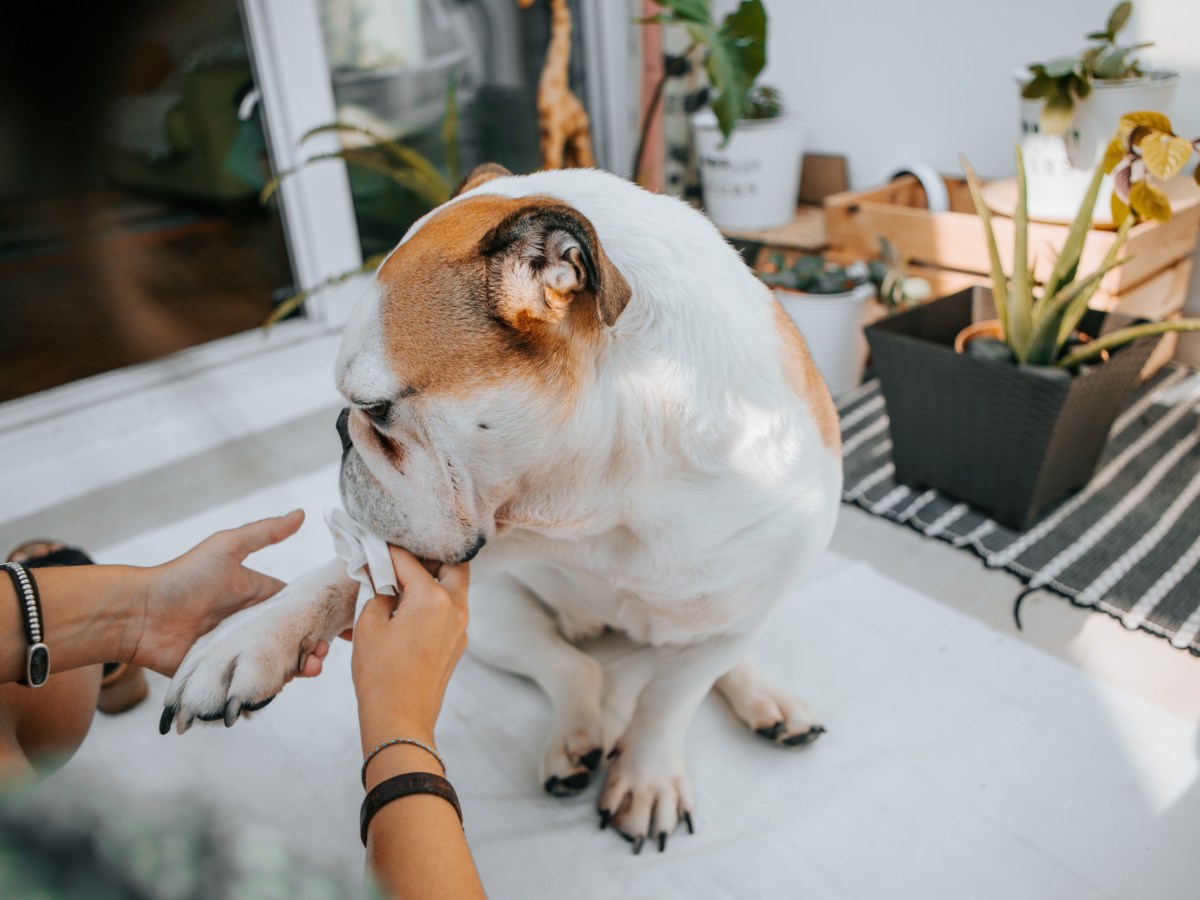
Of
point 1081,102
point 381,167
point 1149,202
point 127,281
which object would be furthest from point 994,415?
point 127,281

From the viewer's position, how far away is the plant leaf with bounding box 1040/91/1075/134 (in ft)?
5.52

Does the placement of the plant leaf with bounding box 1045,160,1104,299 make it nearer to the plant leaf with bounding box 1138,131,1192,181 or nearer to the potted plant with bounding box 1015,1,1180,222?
the plant leaf with bounding box 1138,131,1192,181

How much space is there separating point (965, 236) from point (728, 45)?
785 millimetres

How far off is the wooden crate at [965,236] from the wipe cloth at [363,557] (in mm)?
1450

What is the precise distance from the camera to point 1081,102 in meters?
1.74

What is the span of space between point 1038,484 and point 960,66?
58.3 inches

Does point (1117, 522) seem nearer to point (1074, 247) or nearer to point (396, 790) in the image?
point (1074, 247)

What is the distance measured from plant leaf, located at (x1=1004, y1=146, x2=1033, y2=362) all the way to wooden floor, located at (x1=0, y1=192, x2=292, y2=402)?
81.6 inches

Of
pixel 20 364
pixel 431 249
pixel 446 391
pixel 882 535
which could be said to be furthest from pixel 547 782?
pixel 20 364

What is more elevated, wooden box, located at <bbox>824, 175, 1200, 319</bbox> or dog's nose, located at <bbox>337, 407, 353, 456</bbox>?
dog's nose, located at <bbox>337, 407, 353, 456</bbox>

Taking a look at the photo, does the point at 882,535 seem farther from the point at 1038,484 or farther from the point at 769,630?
the point at 769,630


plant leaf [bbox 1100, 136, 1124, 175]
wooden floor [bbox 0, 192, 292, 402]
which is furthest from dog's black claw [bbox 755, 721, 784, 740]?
wooden floor [bbox 0, 192, 292, 402]

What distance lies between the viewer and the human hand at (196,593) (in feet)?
3.10

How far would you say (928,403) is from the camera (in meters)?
1.68
